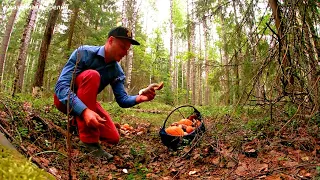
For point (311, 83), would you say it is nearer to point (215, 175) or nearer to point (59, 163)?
point (215, 175)

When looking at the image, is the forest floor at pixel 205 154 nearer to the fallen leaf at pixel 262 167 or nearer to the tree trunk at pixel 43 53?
the fallen leaf at pixel 262 167

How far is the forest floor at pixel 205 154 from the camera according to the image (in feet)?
7.25

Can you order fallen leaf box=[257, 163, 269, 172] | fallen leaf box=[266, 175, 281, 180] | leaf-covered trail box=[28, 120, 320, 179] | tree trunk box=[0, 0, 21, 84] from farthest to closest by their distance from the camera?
tree trunk box=[0, 0, 21, 84] < fallen leaf box=[257, 163, 269, 172] < leaf-covered trail box=[28, 120, 320, 179] < fallen leaf box=[266, 175, 281, 180]

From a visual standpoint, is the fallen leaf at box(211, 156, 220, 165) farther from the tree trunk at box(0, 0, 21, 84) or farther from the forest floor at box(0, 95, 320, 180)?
the tree trunk at box(0, 0, 21, 84)

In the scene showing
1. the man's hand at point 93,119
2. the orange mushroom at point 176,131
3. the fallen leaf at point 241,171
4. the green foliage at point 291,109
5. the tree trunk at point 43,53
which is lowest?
the fallen leaf at point 241,171

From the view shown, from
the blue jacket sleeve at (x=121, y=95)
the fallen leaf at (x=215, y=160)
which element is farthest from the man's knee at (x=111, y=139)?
the fallen leaf at (x=215, y=160)

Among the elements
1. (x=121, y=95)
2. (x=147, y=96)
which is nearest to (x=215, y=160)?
(x=147, y=96)

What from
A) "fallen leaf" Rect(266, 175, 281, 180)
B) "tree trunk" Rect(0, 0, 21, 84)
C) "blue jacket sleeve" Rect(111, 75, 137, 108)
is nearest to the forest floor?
"fallen leaf" Rect(266, 175, 281, 180)

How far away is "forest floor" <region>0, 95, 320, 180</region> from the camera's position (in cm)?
221

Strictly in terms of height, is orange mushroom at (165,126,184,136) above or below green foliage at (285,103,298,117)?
below

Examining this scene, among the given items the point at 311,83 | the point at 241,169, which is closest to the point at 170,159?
the point at 241,169

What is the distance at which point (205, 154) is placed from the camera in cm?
290

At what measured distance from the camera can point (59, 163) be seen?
2533mm

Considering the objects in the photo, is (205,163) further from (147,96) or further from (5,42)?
(5,42)
